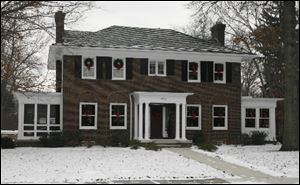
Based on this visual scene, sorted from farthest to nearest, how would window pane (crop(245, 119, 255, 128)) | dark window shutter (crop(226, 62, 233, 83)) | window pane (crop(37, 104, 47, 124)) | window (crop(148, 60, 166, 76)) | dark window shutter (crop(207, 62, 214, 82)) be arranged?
window pane (crop(245, 119, 255, 128)), dark window shutter (crop(226, 62, 233, 83)), dark window shutter (crop(207, 62, 214, 82)), window (crop(148, 60, 166, 76)), window pane (crop(37, 104, 47, 124))

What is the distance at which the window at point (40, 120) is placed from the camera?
98.4 feet

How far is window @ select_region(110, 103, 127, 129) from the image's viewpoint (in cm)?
3064

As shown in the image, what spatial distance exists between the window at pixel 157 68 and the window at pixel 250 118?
672cm

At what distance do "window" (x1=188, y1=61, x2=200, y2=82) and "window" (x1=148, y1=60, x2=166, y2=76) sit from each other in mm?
1740

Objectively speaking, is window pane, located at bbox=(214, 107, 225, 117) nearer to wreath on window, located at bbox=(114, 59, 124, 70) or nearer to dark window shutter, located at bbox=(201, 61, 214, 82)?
dark window shutter, located at bbox=(201, 61, 214, 82)

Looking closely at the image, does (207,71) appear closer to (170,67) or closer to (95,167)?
(170,67)

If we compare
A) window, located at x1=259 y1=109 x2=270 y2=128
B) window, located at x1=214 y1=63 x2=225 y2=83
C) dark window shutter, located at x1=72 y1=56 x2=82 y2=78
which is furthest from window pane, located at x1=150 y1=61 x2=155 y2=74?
window, located at x1=259 y1=109 x2=270 y2=128

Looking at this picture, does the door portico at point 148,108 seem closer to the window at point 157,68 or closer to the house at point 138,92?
the house at point 138,92

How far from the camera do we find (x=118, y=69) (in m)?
30.7

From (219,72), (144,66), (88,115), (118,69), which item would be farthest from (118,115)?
(219,72)

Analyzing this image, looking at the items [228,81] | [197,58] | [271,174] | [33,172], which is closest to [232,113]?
[228,81]

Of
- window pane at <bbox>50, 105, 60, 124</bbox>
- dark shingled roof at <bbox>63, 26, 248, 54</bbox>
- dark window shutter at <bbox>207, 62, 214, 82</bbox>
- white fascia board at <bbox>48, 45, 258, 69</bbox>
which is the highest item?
dark shingled roof at <bbox>63, 26, 248, 54</bbox>

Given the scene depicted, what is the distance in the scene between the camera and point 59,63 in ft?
109

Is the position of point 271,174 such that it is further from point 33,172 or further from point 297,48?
point 297,48
